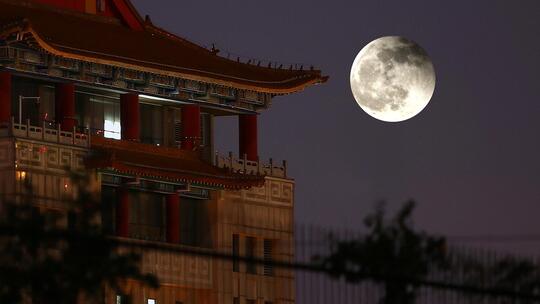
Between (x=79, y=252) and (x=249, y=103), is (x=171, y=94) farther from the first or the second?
(x=79, y=252)

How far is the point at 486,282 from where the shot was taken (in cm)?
3550

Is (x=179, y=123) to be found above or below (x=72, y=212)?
above

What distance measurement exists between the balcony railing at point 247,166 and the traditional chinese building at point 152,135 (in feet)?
0.25

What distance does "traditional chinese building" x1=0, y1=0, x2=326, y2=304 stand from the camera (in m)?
83.6

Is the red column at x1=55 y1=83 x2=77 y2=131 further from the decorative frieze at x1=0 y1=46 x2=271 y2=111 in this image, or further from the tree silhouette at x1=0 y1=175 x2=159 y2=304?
the tree silhouette at x1=0 y1=175 x2=159 y2=304

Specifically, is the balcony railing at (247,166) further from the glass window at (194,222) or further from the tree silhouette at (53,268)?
the tree silhouette at (53,268)

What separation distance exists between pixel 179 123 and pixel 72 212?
56979mm

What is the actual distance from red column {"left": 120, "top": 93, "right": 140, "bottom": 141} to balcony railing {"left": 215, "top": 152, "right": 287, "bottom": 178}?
5.38 m

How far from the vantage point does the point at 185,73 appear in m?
89.9

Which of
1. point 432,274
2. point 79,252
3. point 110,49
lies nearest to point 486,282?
point 432,274

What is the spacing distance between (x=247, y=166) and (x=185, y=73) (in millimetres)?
5933

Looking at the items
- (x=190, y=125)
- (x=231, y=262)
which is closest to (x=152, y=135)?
(x=190, y=125)

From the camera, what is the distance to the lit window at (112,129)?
89562 millimetres

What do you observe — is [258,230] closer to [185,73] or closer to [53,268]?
[185,73]
